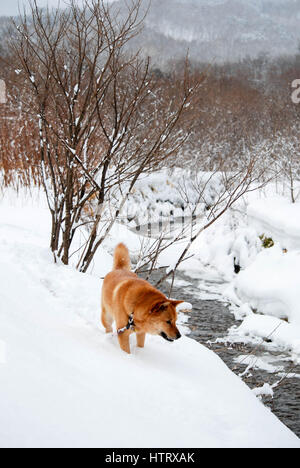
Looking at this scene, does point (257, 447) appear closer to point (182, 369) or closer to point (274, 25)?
point (182, 369)

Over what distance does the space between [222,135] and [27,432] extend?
2241 cm

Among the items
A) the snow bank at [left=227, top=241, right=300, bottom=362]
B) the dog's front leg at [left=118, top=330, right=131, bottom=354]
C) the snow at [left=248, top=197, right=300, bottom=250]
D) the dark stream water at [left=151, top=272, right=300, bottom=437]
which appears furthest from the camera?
the snow at [left=248, top=197, right=300, bottom=250]

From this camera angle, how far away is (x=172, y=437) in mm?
1960

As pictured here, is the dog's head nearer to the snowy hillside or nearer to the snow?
the snow

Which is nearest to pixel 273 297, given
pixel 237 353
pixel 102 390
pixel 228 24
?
pixel 237 353

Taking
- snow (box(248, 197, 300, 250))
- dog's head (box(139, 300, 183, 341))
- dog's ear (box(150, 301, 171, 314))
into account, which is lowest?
snow (box(248, 197, 300, 250))

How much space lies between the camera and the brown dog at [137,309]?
3074 mm

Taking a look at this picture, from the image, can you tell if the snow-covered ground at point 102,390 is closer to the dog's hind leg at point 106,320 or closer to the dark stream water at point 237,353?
the dog's hind leg at point 106,320

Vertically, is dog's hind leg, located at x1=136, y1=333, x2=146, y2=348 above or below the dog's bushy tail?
below

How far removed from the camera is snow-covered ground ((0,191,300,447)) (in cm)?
179

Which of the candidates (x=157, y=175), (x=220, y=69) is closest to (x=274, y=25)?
(x=220, y=69)

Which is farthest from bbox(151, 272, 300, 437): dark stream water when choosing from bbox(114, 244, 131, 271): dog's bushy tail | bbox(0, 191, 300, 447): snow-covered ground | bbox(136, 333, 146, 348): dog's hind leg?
bbox(114, 244, 131, 271): dog's bushy tail

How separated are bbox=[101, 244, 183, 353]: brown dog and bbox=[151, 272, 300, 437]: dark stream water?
170 cm

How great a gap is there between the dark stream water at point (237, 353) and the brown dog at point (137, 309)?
1.70 metres
